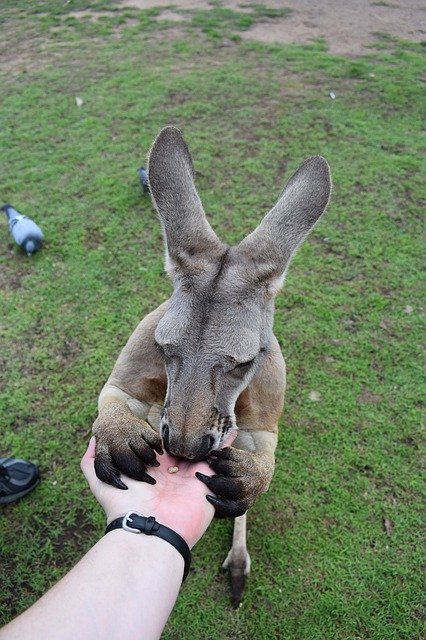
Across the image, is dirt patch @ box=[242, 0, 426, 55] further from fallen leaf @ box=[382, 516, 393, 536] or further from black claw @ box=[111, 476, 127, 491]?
black claw @ box=[111, 476, 127, 491]

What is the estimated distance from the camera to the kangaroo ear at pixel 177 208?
2.26 m

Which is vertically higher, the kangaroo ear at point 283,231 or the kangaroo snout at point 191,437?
the kangaroo ear at point 283,231

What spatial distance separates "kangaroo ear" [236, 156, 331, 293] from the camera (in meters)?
2.23

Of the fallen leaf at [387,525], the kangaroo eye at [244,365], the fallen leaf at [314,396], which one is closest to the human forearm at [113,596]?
the kangaroo eye at [244,365]

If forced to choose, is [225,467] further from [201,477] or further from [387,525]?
[387,525]

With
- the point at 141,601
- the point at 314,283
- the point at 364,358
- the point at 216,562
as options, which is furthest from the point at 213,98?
the point at 141,601

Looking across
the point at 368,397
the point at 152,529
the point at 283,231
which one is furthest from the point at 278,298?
the point at 152,529

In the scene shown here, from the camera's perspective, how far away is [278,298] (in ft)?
13.8

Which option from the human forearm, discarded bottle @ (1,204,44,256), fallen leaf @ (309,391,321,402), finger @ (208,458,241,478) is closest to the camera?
the human forearm

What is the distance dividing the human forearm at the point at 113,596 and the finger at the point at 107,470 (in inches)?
9.3

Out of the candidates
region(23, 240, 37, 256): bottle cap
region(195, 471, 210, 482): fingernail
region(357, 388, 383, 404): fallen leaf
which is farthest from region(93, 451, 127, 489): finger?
region(23, 240, 37, 256): bottle cap

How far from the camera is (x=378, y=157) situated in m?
5.63

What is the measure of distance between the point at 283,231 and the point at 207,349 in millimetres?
657

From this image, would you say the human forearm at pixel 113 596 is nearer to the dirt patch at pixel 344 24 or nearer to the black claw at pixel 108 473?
the black claw at pixel 108 473
